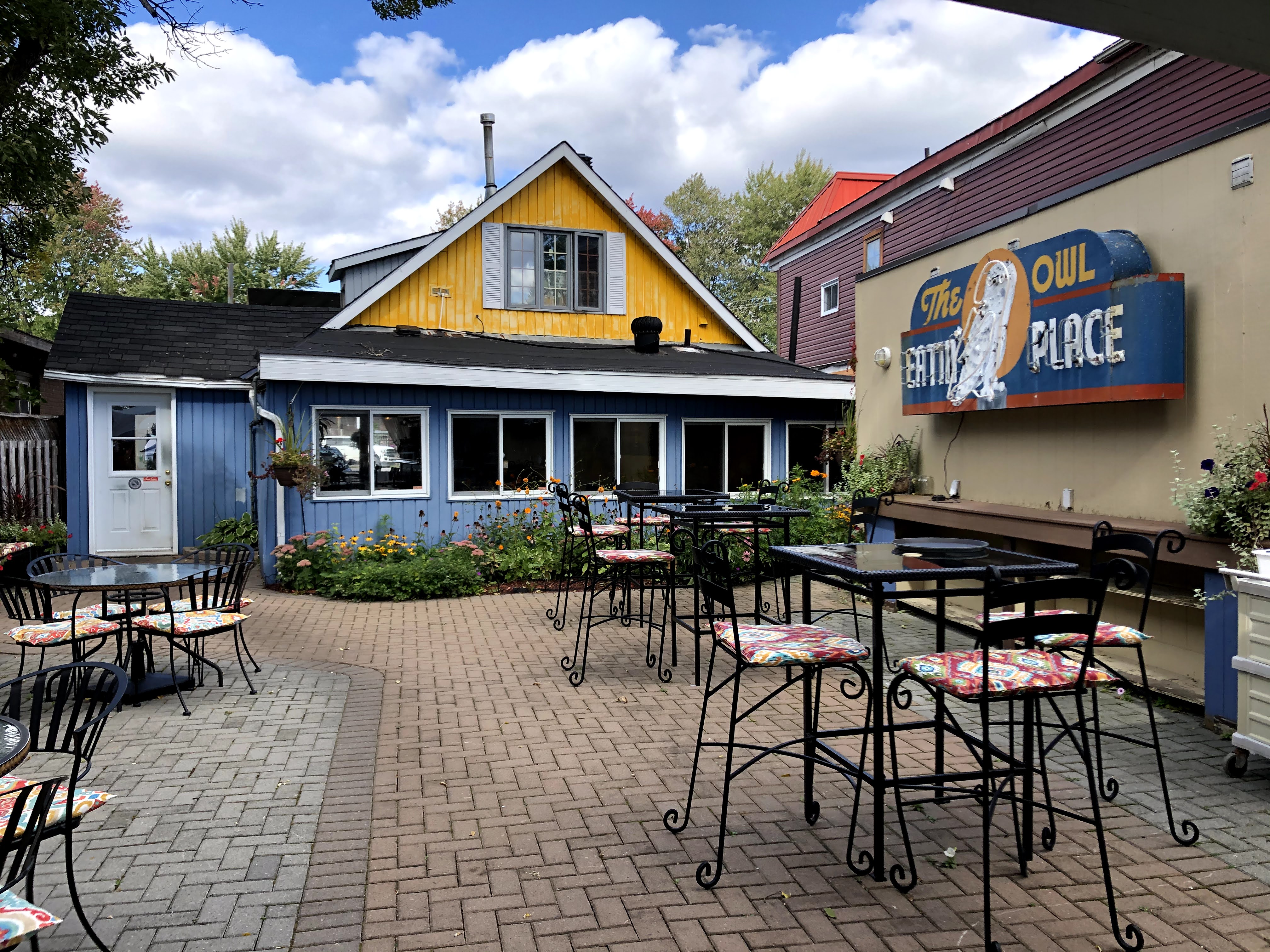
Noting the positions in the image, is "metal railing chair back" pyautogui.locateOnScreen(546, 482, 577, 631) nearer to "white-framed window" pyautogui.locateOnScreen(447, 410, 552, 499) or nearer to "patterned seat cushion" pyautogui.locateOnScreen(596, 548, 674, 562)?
"white-framed window" pyautogui.locateOnScreen(447, 410, 552, 499)

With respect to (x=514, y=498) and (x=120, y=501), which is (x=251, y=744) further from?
(x=120, y=501)

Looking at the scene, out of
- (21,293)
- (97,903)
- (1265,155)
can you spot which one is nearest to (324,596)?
(97,903)

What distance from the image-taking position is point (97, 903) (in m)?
2.92

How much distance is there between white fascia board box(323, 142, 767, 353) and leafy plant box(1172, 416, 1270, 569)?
10.1 metres

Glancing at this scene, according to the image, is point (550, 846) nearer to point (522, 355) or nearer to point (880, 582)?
point (880, 582)

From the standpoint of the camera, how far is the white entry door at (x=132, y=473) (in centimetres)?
1189

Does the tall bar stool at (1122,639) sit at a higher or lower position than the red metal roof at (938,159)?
lower

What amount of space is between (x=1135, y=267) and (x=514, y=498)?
7847mm

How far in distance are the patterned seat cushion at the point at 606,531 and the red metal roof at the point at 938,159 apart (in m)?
8.16

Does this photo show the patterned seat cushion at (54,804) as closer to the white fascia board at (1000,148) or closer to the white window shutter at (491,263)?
the white fascia board at (1000,148)

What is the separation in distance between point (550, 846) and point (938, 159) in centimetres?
1388

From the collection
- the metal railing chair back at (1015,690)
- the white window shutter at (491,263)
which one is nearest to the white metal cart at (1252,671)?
the metal railing chair back at (1015,690)

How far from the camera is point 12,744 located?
2268 millimetres

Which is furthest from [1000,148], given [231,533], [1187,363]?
[231,533]
